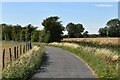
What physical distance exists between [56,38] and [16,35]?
24630mm

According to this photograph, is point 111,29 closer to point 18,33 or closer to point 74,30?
point 74,30

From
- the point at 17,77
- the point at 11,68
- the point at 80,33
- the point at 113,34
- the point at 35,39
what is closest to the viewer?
the point at 17,77

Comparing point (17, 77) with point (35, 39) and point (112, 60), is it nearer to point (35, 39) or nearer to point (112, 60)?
point (112, 60)

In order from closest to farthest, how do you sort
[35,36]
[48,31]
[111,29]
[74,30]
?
[48,31]
[35,36]
[111,29]
[74,30]

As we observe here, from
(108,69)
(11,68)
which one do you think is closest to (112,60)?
(108,69)

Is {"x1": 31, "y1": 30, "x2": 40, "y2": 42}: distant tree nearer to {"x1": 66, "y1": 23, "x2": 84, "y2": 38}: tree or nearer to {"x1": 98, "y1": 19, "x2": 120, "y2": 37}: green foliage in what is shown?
{"x1": 98, "y1": 19, "x2": 120, "y2": 37}: green foliage

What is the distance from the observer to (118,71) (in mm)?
14766

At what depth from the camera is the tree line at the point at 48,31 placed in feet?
250

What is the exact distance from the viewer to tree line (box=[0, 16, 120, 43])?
76125 millimetres

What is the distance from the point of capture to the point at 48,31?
246 ft

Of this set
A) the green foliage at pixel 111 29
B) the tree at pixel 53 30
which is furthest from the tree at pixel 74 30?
the tree at pixel 53 30

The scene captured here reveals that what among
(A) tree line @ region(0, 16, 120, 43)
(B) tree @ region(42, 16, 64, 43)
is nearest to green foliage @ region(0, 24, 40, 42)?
(A) tree line @ region(0, 16, 120, 43)

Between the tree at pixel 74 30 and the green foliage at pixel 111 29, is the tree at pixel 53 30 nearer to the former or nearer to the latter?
the green foliage at pixel 111 29

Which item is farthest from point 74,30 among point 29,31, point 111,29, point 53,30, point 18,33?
point 53,30
